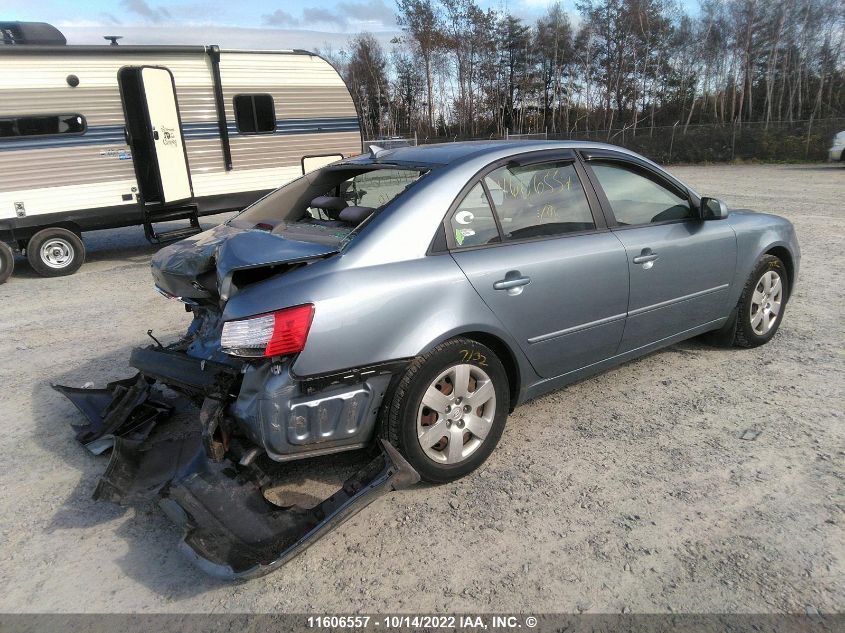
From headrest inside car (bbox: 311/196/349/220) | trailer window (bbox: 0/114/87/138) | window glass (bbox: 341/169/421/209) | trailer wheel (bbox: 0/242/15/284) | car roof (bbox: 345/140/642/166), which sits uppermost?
trailer window (bbox: 0/114/87/138)

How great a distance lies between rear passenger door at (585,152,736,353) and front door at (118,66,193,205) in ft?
25.3

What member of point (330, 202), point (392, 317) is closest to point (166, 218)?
point (330, 202)

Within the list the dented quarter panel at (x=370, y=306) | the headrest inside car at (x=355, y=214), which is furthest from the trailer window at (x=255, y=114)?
the dented quarter panel at (x=370, y=306)

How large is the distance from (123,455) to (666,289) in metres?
3.39

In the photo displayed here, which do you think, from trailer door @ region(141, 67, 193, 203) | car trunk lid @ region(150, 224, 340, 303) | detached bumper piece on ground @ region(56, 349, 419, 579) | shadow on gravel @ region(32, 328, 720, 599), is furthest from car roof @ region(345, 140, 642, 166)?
trailer door @ region(141, 67, 193, 203)

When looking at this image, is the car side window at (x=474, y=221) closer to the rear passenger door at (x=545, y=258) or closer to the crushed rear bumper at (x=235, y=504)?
the rear passenger door at (x=545, y=258)

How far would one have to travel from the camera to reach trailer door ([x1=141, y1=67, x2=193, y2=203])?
9.07 meters

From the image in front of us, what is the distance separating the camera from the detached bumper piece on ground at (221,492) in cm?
241

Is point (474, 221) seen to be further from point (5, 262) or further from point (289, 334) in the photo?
point (5, 262)

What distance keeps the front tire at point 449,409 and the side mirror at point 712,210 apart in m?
2.00

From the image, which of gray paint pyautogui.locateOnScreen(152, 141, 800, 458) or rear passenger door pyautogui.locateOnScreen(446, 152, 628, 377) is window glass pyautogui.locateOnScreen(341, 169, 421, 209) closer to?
gray paint pyautogui.locateOnScreen(152, 141, 800, 458)

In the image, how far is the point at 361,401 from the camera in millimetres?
2705

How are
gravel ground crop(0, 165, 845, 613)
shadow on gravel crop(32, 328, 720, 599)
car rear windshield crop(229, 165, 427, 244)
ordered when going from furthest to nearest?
1. car rear windshield crop(229, 165, 427, 244)
2. shadow on gravel crop(32, 328, 720, 599)
3. gravel ground crop(0, 165, 845, 613)

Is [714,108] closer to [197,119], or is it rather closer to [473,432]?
[197,119]
